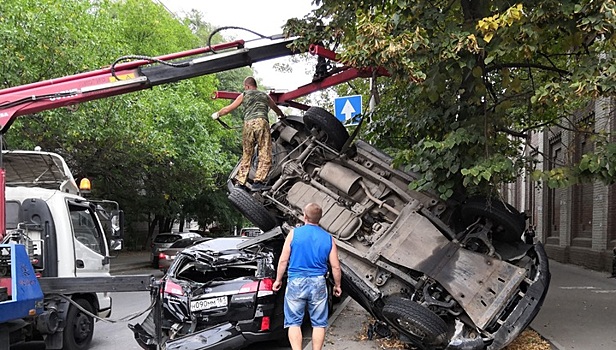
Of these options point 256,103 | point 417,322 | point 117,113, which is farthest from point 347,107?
point 117,113

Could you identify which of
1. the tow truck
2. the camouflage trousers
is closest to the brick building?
the camouflage trousers

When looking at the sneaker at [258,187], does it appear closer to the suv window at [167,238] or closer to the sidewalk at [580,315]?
the sidewalk at [580,315]

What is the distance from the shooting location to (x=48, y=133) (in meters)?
12.3

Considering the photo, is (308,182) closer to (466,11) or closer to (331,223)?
(331,223)

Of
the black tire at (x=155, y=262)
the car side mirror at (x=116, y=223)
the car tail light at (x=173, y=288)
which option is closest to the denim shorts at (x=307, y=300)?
the car tail light at (x=173, y=288)

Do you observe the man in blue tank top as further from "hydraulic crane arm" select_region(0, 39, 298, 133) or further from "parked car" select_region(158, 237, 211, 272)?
"parked car" select_region(158, 237, 211, 272)

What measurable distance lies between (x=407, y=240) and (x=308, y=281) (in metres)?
1.69

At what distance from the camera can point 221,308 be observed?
6.27 metres

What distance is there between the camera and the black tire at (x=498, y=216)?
6719mm

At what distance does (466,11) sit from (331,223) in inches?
131

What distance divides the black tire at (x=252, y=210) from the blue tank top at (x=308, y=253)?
2.05 m

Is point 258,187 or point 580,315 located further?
point 580,315

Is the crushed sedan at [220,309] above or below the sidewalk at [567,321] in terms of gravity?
above

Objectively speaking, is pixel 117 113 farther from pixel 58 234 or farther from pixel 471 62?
pixel 471 62
